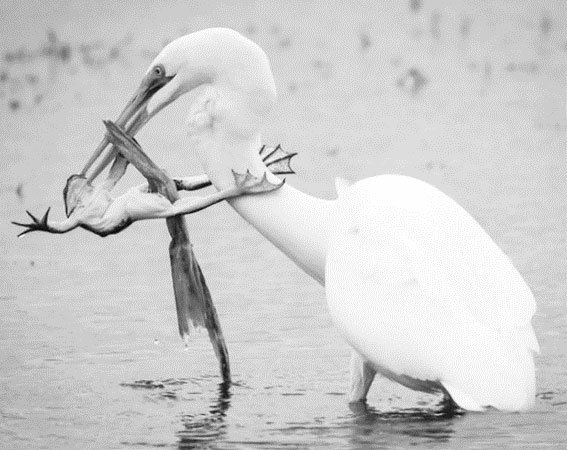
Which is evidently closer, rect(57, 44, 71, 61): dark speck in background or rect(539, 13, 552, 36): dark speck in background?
rect(57, 44, 71, 61): dark speck in background

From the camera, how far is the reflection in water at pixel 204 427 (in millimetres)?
10195

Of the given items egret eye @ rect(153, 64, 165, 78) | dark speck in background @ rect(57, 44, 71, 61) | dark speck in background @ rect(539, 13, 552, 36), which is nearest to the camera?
egret eye @ rect(153, 64, 165, 78)

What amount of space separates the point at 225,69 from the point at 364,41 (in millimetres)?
17540

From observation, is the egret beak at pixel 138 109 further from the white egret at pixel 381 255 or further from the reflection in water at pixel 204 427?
the reflection in water at pixel 204 427

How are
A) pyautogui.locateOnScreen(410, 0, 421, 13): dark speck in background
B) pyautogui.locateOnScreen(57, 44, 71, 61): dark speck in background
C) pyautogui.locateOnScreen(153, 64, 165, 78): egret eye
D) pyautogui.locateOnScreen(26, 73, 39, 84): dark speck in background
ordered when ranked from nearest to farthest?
1. pyautogui.locateOnScreen(153, 64, 165, 78): egret eye
2. pyautogui.locateOnScreen(26, 73, 39, 84): dark speck in background
3. pyautogui.locateOnScreen(57, 44, 71, 61): dark speck in background
4. pyautogui.locateOnScreen(410, 0, 421, 13): dark speck in background

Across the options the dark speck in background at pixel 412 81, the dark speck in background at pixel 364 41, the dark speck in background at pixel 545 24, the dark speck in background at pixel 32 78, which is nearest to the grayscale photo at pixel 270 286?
the dark speck in background at pixel 412 81

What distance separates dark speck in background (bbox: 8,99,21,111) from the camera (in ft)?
78.6

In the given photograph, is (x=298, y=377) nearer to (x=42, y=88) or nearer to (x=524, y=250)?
(x=524, y=250)

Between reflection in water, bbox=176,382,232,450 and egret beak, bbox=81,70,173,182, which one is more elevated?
egret beak, bbox=81,70,173,182

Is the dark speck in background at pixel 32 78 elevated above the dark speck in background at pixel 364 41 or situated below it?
below

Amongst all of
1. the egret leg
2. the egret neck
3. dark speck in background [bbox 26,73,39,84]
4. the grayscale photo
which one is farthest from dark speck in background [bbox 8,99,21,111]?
the egret leg

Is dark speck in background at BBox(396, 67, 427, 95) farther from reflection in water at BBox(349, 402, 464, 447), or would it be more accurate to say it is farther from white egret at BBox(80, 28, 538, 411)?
reflection in water at BBox(349, 402, 464, 447)

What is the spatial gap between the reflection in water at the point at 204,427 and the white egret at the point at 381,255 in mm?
712

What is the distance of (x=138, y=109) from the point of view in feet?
36.8
